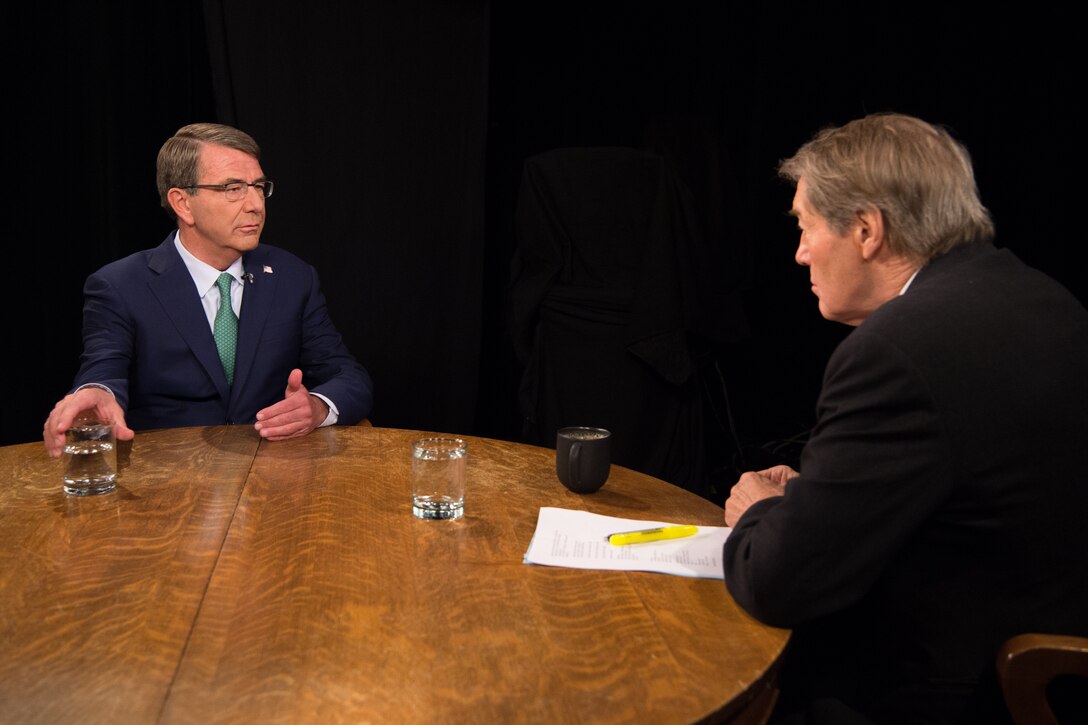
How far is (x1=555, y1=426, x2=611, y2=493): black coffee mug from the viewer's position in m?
1.65

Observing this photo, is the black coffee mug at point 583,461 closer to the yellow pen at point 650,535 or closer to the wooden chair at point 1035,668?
the yellow pen at point 650,535

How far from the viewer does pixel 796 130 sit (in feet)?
15.4

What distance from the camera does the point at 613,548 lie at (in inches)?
55.5

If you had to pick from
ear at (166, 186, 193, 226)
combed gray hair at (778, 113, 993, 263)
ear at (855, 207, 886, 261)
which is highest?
combed gray hair at (778, 113, 993, 263)

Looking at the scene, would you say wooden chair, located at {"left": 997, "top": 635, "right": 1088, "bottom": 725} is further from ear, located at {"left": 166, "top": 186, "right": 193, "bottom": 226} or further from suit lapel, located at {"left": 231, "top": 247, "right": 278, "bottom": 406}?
ear, located at {"left": 166, "top": 186, "right": 193, "bottom": 226}

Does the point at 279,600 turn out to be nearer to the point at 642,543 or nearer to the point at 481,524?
the point at 481,524

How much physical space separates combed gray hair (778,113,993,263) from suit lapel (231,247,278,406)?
157 centimetres

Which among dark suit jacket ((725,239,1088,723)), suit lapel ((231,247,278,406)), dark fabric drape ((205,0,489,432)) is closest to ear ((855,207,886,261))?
dark suit jacket ((725,239,1088,723))

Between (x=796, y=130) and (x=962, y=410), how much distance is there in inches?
150

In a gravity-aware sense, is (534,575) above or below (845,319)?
below

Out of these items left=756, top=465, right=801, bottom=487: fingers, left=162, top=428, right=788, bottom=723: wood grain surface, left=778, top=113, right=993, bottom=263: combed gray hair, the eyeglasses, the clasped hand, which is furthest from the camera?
the eyeglasses

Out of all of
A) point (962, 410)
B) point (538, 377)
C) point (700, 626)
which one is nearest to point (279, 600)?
point (700, 626)

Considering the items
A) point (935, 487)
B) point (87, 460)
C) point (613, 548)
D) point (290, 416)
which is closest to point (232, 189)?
point (290, 416)

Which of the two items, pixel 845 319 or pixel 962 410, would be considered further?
pixel 845 319
